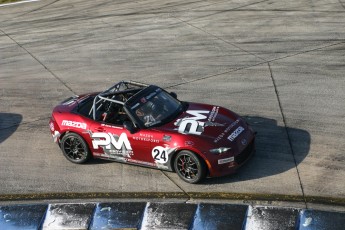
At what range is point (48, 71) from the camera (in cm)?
1691

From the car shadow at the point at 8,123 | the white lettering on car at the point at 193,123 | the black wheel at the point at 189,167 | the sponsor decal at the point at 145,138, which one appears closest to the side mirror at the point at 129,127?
the sponsor decal at the point at 145,138

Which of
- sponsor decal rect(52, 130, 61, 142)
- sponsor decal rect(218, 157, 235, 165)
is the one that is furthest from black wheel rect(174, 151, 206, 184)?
sponsor decal rect(52, 130, 61, 142)

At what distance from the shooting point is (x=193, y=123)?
10508 mm

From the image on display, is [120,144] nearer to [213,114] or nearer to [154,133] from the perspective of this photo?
[154,133]

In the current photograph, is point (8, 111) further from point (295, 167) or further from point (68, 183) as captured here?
point (295, 167)

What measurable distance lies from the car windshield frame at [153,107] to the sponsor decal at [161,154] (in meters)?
0.47

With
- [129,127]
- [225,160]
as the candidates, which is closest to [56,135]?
[129,127]

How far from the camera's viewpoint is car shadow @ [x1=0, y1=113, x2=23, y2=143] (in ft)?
42.5

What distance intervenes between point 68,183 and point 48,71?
6891 mm

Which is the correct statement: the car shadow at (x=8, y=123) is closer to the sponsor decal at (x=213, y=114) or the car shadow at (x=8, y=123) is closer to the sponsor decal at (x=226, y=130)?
the sponsor decal at (x=213, y=114)

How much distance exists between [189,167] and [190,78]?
18.2 feet

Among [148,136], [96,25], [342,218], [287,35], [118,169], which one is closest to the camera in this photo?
[342,218]

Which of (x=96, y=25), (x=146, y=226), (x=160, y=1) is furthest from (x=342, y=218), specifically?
(x=160, y=1)

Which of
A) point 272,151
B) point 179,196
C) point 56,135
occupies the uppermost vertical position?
point 56,135
